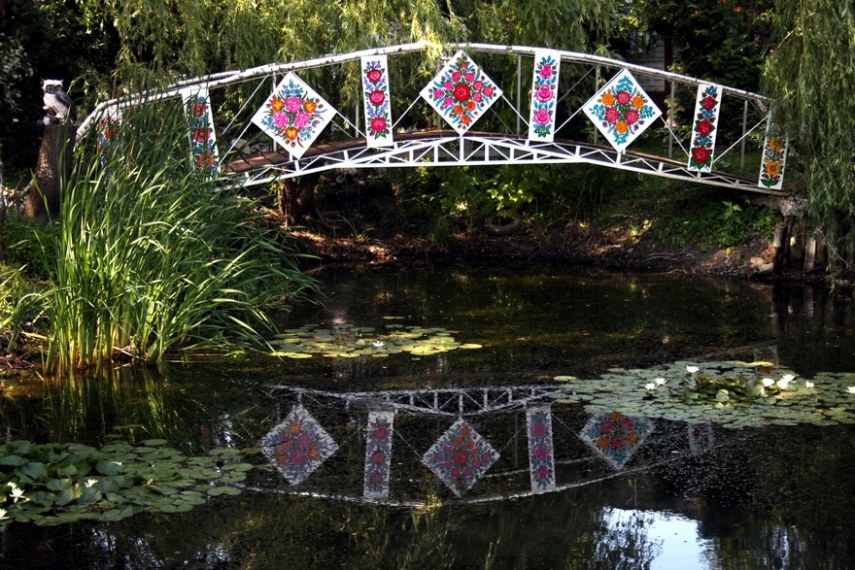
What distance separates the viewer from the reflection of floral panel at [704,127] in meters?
10.8

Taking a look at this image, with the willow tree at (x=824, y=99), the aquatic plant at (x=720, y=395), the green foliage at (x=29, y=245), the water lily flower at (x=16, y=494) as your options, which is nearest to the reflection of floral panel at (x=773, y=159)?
the willow tree at (x=824, y=99)

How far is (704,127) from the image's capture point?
10.9 metres

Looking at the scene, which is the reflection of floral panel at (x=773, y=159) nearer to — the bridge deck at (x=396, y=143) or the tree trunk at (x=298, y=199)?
the bridge deck at (x=396, y=143)

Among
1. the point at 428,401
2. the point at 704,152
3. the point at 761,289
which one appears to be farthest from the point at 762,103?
the point at 428,401

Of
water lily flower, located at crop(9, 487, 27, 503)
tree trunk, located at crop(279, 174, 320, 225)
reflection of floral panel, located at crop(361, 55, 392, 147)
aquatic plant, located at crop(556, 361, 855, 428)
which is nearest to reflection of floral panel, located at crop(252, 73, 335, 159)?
reflection of floral panel, located at crop(361, 55, 392, 147)

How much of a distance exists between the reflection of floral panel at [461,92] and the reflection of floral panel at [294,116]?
0.93 m

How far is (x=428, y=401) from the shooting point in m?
6.57

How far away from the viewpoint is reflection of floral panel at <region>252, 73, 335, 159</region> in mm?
10086

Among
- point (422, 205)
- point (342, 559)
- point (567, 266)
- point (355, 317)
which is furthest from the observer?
point (422, 205)

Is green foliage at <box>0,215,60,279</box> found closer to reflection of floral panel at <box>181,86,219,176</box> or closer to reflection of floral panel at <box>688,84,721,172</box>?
reflection of floral panel at <box>181,86,219,176</box>

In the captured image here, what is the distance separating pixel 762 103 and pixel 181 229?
226 inches

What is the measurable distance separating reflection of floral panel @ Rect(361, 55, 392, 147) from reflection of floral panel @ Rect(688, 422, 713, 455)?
16.4ft

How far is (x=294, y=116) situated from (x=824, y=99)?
174 inches

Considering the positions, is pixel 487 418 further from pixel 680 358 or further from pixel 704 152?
pixel 704 152
